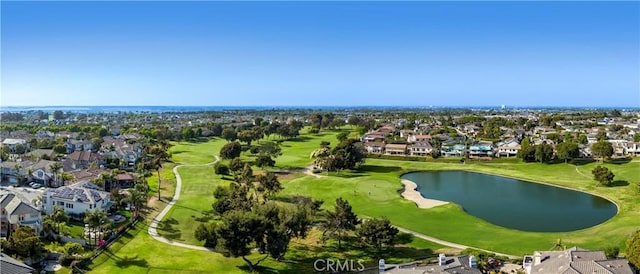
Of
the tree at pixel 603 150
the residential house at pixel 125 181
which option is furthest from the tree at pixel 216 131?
the tree at pixel 603 150

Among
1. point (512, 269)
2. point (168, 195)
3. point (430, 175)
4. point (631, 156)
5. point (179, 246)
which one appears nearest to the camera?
point (512, 269)

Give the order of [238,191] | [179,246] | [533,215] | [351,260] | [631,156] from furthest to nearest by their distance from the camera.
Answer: [631,156] → [533,215] → [238,191] → [179,246] → [351,260]

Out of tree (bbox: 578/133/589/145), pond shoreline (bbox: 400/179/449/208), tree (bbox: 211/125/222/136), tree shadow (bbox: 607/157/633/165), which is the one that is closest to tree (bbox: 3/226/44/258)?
pond shoreline (bbox: 400/179/449/208)

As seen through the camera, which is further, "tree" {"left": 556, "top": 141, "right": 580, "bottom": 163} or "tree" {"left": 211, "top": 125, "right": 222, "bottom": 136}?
"tree" {"left": 211, "top": 125, "right": 222, "bottom": 136}

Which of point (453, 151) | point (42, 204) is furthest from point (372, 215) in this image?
point (453, 151)

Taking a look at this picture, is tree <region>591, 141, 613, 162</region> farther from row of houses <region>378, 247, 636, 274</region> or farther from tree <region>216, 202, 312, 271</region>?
tree <region>216, 202, 312, 271</region>

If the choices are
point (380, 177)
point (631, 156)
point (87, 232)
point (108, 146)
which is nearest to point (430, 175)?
point (380, 177)

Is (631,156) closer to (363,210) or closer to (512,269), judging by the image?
(363,210)
